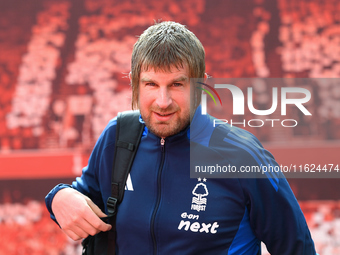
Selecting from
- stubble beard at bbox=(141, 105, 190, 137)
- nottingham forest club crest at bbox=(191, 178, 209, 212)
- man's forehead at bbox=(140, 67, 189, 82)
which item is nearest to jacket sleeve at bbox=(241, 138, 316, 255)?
nottingham forest club crest at bbox=(191, 178, 209, 212)

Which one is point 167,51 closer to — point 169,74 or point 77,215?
point 169,74

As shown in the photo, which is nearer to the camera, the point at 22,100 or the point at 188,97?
the point at 188,97

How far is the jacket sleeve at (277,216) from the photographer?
107 centimetres

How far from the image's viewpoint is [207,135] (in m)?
1.21

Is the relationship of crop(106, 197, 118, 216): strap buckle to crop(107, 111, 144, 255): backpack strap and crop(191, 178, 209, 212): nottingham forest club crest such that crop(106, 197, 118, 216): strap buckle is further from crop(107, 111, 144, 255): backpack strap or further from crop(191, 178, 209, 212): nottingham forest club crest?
crop(191, 178, 209, 212): nottingham forest club crest

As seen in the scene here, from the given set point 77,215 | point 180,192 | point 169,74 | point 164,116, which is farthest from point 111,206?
point 169,74

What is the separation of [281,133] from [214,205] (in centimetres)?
217

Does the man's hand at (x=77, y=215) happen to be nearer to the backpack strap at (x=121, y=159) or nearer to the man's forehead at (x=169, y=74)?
the backpack strap at (x=121, y=159)

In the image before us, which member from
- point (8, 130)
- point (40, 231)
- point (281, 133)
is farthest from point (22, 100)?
point (281, 133)

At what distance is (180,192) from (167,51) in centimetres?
43

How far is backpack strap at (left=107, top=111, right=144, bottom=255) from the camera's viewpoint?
119cm

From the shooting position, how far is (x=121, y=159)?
1219mm

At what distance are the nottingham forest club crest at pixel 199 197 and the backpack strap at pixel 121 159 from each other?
0.23 metres

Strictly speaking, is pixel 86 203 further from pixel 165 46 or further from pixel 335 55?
pixel 335 55
